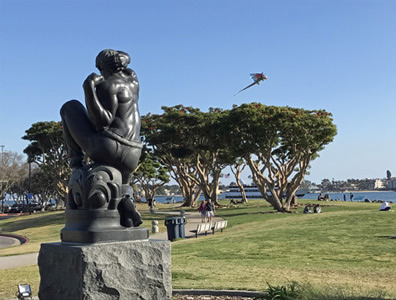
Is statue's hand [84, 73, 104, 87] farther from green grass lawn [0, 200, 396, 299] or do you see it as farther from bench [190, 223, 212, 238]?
bench [190, 223, 212, 238]

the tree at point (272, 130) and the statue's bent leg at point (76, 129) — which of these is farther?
the tree at point (272, 130)

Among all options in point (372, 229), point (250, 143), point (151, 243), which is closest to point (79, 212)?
point (151, 243)

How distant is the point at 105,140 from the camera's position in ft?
20.5

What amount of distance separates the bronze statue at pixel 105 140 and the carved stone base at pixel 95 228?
8cm

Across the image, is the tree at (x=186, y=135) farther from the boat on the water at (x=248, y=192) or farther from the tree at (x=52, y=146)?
the boat on the water at (x=248, y=192)

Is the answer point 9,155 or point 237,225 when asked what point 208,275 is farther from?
point 9,155

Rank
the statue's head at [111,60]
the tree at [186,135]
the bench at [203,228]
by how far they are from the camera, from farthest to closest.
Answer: the tree at [186,135], the bench at [203,228], the statue's head at [111,60]

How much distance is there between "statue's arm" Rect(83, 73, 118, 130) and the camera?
6.22 m

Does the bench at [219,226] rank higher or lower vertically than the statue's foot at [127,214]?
lower

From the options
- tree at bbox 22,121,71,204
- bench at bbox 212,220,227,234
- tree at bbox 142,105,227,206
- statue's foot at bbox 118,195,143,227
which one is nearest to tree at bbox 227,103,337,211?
tree at bbox 142,105,227,206

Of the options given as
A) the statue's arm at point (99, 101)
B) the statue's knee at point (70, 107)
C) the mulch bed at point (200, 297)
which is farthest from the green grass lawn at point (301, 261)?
the statue's knee at point (70, 107)

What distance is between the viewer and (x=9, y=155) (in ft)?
211

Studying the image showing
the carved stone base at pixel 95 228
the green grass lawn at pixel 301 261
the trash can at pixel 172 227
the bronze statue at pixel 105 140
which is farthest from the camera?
the trash can at pixel 172 227

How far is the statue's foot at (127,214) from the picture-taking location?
613cm
